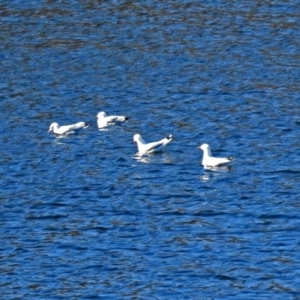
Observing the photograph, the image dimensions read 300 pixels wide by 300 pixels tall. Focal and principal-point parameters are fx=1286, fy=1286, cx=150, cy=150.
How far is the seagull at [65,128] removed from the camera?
106 ft

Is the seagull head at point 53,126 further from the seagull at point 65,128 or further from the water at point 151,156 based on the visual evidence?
the water at point 151,156

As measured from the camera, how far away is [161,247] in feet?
79.0

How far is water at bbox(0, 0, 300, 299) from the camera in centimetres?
2291

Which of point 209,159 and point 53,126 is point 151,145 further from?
point 53,126

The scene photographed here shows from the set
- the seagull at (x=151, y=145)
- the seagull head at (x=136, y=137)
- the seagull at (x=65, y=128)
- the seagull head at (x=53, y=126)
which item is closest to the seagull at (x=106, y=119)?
the seagull at (x=65, y=128)

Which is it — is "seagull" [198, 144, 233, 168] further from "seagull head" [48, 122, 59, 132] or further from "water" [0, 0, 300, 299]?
"seagull head" [48, 122, 59, 132]

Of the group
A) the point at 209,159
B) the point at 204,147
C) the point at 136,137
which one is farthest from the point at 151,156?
the point at 209,159

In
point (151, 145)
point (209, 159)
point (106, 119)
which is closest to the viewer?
point (209, 159)

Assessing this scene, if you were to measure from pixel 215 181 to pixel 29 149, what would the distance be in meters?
5.32

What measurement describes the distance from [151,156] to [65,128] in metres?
2.73

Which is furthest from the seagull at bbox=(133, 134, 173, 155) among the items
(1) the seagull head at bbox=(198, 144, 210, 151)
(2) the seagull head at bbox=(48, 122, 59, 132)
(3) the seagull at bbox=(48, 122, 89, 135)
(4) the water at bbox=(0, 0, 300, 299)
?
(2) the seagull head at bbox=(48, 122, 59, 132)

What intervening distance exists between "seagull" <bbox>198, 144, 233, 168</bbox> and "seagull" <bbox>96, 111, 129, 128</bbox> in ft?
12.9

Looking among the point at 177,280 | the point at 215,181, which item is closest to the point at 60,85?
the point at 215,181

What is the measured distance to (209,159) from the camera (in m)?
29.3
